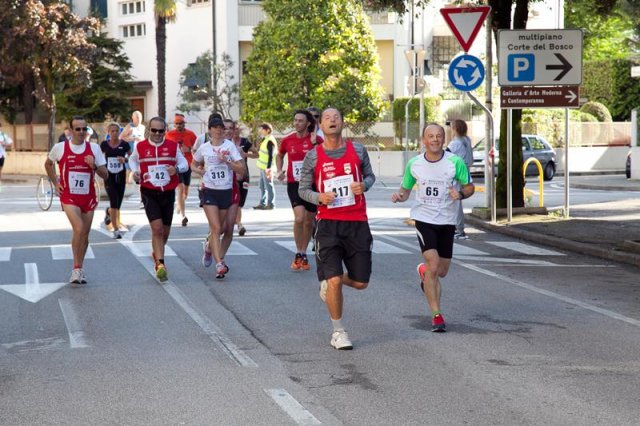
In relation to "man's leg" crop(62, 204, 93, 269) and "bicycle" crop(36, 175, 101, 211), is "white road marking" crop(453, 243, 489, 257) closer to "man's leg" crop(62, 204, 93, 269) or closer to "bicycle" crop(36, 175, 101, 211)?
"man's leg" crop(62, 204, 93, 269)

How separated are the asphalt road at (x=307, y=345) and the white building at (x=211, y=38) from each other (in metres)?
37.0

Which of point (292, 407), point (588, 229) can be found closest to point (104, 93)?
point (588, 229)

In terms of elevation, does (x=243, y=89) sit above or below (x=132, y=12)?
below

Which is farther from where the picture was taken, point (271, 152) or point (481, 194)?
point (481, 194)

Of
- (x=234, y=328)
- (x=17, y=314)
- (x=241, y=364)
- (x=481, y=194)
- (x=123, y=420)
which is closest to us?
(x=123, y=420)

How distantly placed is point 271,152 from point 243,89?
71.4ft

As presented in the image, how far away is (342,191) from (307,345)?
1239 mm

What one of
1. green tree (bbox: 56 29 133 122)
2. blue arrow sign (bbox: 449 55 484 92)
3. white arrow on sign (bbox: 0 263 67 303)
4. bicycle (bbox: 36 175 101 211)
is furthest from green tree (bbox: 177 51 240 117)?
white arrow on sign (bbox: 0 263 67 303)

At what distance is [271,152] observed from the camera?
82.5ft

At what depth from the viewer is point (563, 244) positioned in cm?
1786

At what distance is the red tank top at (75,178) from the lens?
1359 centimetres

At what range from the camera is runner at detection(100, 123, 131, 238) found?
19.1 metres

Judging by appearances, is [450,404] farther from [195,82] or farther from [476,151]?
[195,82]

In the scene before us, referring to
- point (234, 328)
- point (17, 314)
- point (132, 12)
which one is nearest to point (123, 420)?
point (234, 328)
